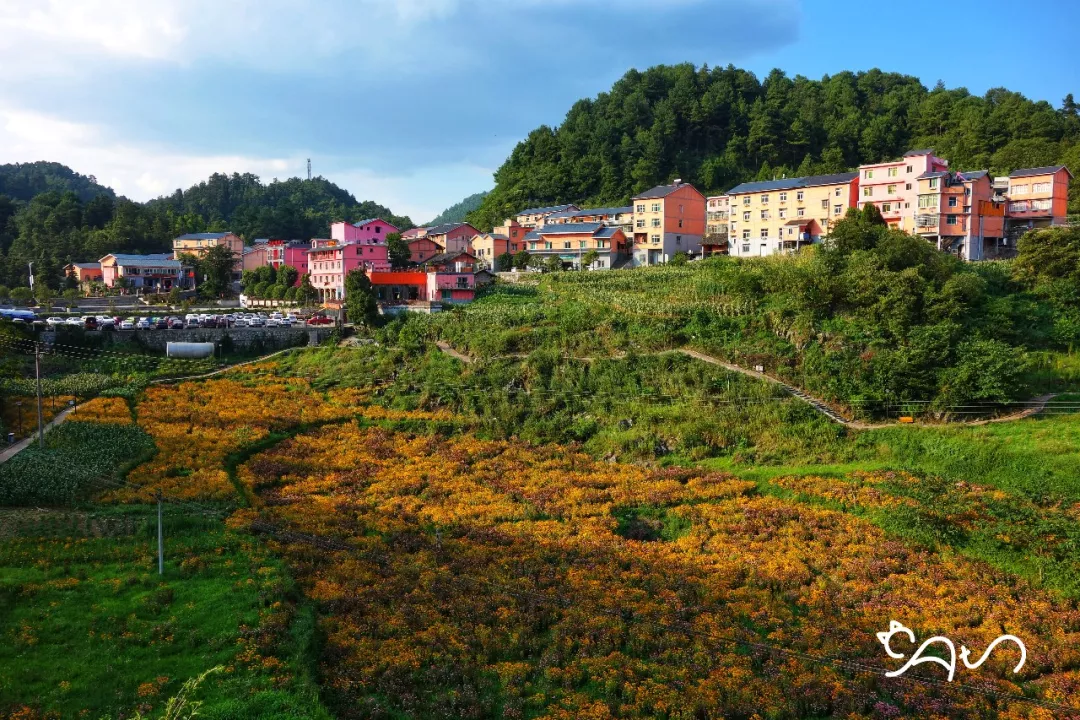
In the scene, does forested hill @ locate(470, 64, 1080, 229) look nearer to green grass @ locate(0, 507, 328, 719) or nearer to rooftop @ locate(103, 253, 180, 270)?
rooftop @ locate(103, 253, 180, 270)

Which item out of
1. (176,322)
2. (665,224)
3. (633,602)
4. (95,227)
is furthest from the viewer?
(95,227)

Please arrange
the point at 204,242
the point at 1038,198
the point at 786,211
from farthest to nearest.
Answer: the point at 204,242 → the point at 786,211 → the point at 1038,198

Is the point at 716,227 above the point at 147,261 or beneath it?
above

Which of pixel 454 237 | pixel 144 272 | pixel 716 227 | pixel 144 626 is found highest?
pixel 454 237

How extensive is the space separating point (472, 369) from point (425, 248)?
32.3 meters

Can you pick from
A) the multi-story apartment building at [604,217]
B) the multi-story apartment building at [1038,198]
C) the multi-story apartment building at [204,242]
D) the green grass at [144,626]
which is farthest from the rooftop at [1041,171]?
the multi-story apartment building at [204,242]

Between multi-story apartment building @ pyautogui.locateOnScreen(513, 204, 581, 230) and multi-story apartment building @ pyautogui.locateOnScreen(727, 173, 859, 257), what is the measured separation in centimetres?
2235

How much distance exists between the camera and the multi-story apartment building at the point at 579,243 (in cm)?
5531

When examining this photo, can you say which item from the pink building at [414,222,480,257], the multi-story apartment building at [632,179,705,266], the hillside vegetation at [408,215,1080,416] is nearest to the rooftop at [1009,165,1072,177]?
Result: the hillside vegetation at [408,215,1080,416]

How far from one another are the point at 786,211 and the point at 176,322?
4039 centimetres

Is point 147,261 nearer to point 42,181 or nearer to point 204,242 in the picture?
point 204,242

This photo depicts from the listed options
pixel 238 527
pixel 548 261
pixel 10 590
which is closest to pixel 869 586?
pixel 238 527

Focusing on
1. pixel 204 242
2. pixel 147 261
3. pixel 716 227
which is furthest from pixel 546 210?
pixel 147 261

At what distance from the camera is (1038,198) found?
46594mm
